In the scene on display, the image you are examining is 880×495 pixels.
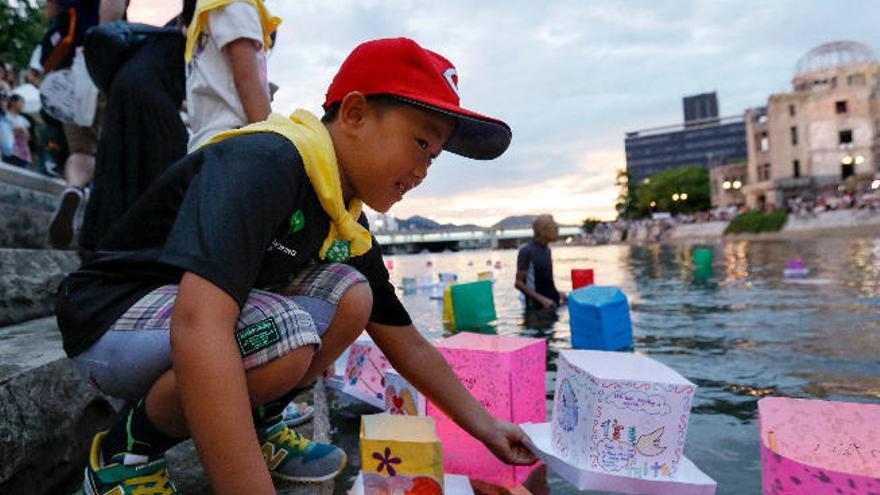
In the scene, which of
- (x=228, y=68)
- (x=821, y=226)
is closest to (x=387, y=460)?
(x=228, y=68)

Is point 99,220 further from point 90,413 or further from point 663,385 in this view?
point 663,385

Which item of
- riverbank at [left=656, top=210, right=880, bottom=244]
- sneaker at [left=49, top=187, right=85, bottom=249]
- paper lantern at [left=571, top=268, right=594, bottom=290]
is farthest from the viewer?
riverbank at [left=656, top=210, right=880, bottom=244]

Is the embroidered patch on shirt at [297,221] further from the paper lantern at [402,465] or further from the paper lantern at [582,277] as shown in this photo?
the paper lantern at [582,277]

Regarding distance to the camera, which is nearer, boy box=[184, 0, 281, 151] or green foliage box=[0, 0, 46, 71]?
boy box=[184, 0, 281, 151]

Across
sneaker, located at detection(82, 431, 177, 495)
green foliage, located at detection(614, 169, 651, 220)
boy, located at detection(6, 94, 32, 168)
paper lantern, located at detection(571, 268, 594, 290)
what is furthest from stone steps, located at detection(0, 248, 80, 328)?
green foliage, located at detection(614, 169, 651, 220)

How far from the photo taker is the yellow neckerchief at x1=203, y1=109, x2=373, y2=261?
120cm

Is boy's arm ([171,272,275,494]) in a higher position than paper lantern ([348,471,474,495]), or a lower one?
higher

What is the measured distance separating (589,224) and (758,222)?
66.1m

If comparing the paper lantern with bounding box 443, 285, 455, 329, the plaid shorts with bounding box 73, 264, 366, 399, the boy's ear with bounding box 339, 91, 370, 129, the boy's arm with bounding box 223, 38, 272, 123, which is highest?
the boy's arm with bounding box 223, 38, 272, 123

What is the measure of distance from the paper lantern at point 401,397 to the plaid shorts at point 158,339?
0.78 meters

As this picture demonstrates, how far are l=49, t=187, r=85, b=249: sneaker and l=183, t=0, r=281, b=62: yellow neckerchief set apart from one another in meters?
1.46

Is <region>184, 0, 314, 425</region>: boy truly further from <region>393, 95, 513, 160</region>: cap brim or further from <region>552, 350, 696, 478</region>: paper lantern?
<region>552, 350, 696, 478</region>: paper lantern

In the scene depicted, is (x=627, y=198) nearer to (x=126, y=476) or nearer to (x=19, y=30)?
(x=19, y=30)

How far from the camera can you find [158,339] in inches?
46.4
